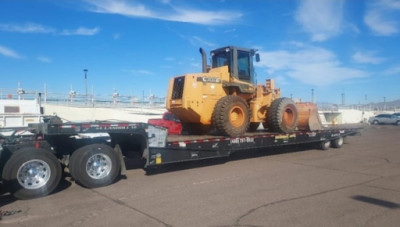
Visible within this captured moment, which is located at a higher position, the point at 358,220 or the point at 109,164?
the point at 109,164

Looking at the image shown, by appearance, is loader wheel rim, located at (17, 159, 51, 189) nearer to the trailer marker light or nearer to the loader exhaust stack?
the trailer marker light

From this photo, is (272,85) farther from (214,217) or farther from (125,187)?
(214,217)

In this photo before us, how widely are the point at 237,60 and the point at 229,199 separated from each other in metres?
6.65

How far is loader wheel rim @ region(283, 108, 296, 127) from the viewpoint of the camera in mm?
13288

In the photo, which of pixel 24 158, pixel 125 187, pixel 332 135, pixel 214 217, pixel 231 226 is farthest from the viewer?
pixel 332 135

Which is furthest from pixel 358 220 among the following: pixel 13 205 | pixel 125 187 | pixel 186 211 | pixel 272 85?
pixel 272 85

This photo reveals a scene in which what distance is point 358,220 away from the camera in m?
5.70

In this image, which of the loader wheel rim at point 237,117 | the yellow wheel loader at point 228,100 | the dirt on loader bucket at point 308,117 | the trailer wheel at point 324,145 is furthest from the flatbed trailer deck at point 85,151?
the trailer wheel at point 324,145

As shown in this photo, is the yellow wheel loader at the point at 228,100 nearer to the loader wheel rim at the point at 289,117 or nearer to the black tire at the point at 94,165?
the loader wheel rim at the point at 289,117

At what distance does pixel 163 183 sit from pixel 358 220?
448 cm

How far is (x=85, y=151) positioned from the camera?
26.9ft

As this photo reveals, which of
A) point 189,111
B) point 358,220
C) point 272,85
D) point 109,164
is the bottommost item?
point 358,220

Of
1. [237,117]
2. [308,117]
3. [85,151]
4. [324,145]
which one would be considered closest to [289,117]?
[308,117]

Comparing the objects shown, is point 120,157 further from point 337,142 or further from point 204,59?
point 337,142
